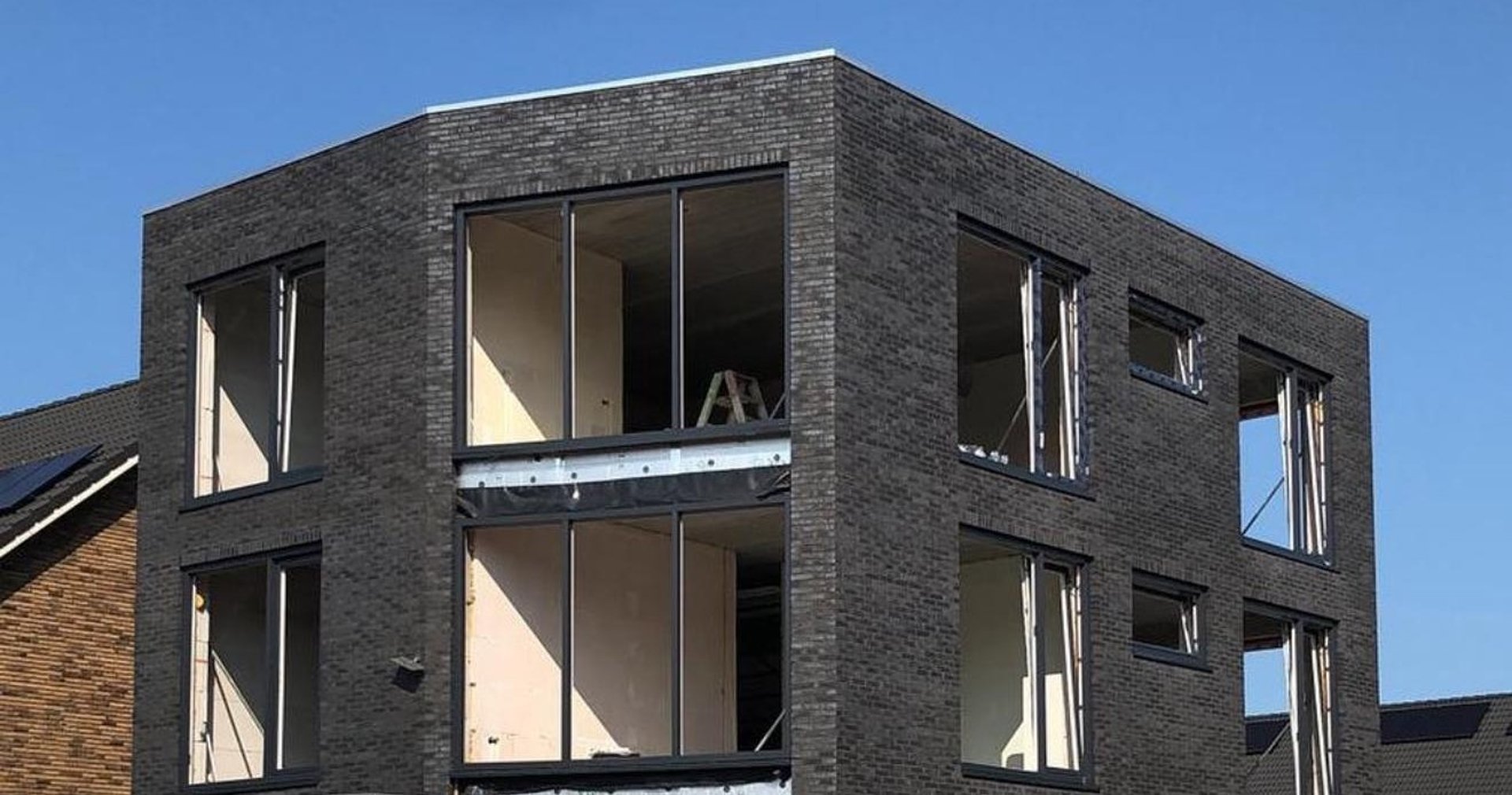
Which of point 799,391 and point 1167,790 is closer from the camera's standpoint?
point 799,391

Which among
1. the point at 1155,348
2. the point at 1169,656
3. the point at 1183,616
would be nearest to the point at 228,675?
the point at 1169,656

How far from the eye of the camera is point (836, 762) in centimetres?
2380

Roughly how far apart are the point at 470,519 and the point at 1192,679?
8970mm

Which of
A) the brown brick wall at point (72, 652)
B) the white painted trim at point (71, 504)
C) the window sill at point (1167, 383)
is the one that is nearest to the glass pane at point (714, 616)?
the window sill at point (1167, 383)

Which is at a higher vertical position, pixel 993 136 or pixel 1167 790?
pixel 993 136

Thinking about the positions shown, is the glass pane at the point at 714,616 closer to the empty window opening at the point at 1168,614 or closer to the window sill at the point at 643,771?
the window sill at the point at 643,771

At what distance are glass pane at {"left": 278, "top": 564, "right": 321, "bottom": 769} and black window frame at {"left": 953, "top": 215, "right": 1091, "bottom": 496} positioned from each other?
724cm

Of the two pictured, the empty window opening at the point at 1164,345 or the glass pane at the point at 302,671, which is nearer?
the glass pane at the point at 302,671

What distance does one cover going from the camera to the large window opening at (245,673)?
27.8 meters

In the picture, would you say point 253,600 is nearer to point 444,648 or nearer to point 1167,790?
point 444,648

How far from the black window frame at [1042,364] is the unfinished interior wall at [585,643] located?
139 inches

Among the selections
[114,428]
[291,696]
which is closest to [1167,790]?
[291,696]

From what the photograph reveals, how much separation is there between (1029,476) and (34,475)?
12.0 meters

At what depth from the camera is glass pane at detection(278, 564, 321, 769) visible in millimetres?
27969
